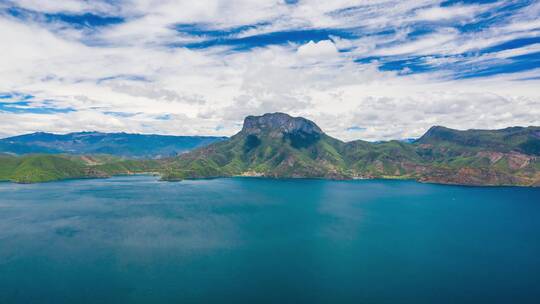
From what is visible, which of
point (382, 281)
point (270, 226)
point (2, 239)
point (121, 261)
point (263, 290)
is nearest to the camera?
point (263, 290)

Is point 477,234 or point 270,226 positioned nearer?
point 477,234

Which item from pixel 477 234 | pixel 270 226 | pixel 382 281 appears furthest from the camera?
pixel 270 226

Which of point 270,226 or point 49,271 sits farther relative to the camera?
point 270,226

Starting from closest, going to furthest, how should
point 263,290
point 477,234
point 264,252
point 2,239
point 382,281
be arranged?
1. point 263,290
2. point 382,281
3. point 264,252
4. point 2,239
5. point 477,234

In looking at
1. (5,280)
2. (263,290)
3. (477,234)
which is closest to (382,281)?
(263,290)

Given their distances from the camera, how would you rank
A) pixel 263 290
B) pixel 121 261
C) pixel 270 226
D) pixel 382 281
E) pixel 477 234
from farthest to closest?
pixel 270 226
pixel 477 234
pixel 121 261
pixel 382 281
pixel 263 290

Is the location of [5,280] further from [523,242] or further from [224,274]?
[523,242]

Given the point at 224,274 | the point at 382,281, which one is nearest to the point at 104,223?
the point at 224,274

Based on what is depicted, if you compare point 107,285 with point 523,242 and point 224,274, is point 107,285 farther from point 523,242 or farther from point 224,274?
point 523,242
